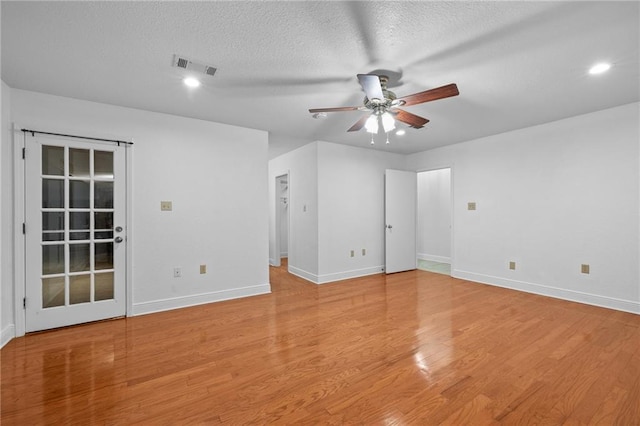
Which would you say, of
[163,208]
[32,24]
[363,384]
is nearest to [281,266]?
[163,208]

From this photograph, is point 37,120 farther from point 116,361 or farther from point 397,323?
point 397,323

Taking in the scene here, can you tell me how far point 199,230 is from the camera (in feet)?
12.3

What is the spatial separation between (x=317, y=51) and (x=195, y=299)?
3264 mm

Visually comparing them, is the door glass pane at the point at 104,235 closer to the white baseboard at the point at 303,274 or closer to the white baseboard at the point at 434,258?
the white baseboard at the point at 303,274

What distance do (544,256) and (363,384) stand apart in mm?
3663

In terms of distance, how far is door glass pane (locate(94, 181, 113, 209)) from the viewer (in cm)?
318

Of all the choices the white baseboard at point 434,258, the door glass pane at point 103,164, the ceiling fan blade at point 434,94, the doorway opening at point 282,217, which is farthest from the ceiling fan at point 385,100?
the white baseboard at point 434,258

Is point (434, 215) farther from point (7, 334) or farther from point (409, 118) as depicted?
point (7, 334)

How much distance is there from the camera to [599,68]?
2.47 m

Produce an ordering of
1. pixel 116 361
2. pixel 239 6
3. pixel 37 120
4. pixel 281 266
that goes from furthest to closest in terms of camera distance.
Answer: pixel 281 266, pixel 37 120, pixel 116 361, pixel 239 6

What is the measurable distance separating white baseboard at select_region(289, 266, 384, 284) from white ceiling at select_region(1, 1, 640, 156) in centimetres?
278

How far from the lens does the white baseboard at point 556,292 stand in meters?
3.38

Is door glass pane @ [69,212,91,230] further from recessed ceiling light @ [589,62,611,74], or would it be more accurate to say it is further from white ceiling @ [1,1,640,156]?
recessed ceiling light @ [589,62,611,74]

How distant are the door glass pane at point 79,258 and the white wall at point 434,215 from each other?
624 cm
